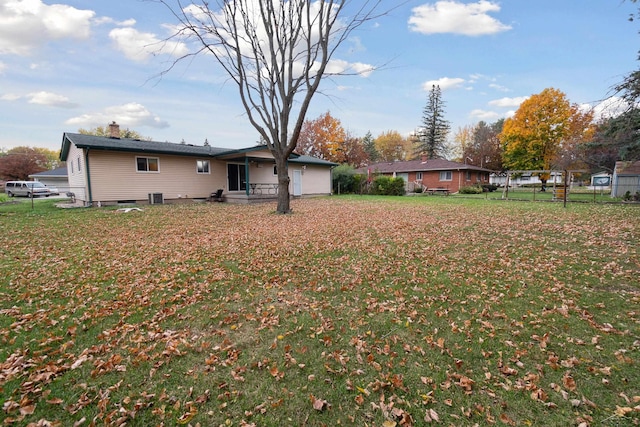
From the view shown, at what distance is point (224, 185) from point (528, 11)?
57.8 feet

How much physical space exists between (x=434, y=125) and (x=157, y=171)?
44.4 metres

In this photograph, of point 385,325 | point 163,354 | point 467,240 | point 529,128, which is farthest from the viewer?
point 529,128

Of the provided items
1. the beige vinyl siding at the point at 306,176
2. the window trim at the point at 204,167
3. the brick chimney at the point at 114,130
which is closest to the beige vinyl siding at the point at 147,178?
the window trim at the point at 204,167

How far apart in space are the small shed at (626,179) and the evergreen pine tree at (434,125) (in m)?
28.2

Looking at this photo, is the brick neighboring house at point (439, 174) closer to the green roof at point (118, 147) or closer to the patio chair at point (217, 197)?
the patio chair at point (217, 197)

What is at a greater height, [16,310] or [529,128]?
[529,128]

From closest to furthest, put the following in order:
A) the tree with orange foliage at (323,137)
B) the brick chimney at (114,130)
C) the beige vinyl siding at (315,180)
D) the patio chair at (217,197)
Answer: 1. the brick chimney at (114,130)
2. the patio chair at (217,197)
3. the beige vinyl siding at (315,180)
4. the tree with orange foliage at (323,137)

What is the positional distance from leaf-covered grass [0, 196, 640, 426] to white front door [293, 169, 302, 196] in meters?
16.0

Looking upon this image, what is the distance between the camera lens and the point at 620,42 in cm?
734

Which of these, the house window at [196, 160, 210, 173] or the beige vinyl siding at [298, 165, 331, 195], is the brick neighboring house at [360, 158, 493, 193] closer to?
the beige vinyl siding at [298, 165, 331, 195]

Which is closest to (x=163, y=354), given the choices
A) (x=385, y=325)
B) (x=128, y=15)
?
(x=385, y=325)

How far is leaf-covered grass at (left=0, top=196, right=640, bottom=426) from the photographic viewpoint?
222 centimetres

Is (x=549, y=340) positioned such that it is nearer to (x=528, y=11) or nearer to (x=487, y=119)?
(x=528, y=11)

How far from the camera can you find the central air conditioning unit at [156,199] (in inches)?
634
